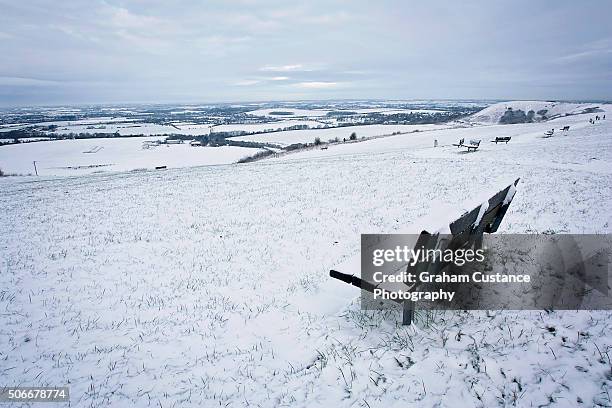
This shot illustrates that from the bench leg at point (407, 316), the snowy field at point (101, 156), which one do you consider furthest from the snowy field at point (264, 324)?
the snowy field at point (101, 156)

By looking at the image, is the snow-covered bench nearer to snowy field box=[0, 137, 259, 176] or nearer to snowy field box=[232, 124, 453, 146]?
snowy field box=[0, 137, 259, 176]

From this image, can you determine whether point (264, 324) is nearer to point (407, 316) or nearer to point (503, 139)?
point (407, 316)

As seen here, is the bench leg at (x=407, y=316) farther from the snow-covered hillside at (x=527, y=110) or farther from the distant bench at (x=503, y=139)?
the snow-covered hillside at (x=527, y=110)

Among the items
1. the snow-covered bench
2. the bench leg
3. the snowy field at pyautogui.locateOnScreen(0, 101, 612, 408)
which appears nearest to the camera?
the snowy field at pyautogui.locateOnScreen(0, 101, 612, 408)

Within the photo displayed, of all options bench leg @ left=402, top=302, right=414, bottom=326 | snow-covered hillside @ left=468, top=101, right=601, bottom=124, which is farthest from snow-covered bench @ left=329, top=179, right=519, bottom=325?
snow-covered hillside @ left=468, top=101, right=601, bottom=124

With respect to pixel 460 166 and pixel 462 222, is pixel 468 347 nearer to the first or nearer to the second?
pixel 462 222

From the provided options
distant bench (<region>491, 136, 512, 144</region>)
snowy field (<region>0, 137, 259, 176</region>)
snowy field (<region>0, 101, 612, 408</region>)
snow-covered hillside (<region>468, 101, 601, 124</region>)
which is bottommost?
snowy field (<region>0, 137, 259, 176</region>)
